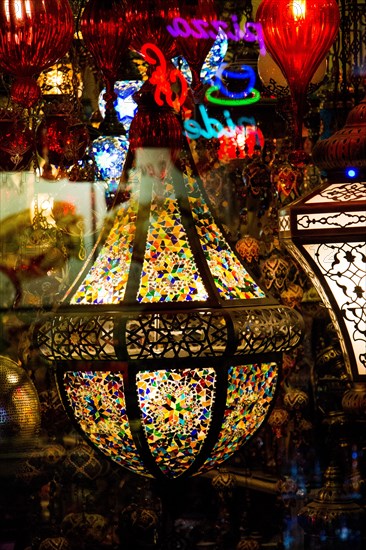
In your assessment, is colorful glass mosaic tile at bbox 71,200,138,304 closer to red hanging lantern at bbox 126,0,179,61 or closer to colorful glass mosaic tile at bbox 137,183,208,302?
colorful glass mosaic tile at bbox 137,183,208,302

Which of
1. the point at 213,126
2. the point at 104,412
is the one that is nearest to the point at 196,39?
the point at 104,412

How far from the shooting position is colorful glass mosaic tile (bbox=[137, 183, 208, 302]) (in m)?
1.85

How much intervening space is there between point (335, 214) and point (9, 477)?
79 cm

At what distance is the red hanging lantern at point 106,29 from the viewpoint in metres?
2.16

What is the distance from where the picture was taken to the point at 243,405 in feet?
6.26

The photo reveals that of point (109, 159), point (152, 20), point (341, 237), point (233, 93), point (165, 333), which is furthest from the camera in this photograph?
point (233, 93)

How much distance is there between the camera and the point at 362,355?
7.45 ft

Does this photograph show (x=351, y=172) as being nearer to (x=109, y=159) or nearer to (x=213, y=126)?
(x=109, y=159)

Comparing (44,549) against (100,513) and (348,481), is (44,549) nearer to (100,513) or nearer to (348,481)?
(100,513)

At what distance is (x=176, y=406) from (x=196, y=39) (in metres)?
0.65

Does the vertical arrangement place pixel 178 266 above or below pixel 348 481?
above

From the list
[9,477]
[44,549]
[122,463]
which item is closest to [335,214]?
[122,463]

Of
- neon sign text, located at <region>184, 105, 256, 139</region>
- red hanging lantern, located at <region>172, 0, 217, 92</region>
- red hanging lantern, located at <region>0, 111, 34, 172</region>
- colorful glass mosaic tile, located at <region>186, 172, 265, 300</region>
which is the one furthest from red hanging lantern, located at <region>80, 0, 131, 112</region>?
neon sign text, located at <region>184, 105, 256, 139</region>

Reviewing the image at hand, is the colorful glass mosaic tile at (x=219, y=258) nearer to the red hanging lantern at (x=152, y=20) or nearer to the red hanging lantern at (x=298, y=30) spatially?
the red hanging lantern at (x=152, y=20)
